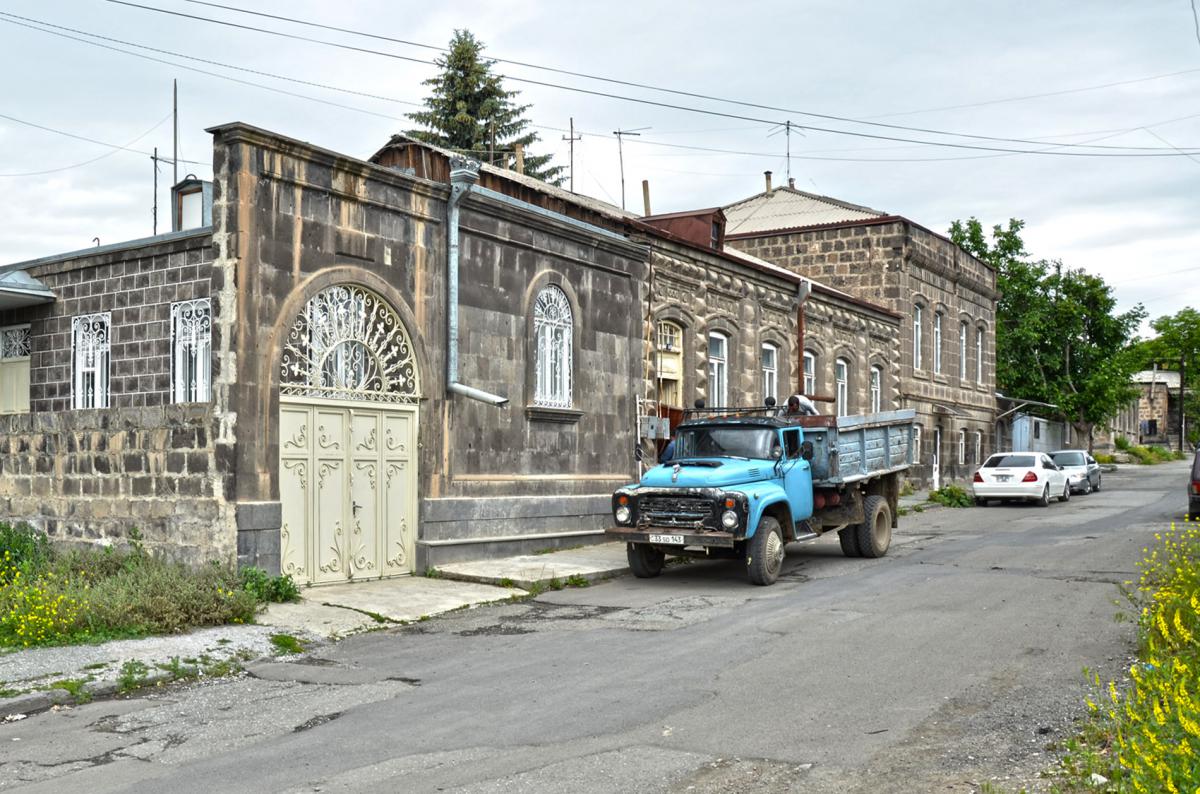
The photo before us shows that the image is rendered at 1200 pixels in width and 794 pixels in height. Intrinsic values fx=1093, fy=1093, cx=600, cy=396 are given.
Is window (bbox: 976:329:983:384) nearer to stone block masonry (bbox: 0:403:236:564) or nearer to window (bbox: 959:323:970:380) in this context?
window (bbox: 959:323:970:380)

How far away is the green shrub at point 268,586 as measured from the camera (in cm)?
1152

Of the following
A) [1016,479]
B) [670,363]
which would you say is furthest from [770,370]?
[1016,479]

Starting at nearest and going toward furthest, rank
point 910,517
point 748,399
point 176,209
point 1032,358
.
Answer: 1. point 176,209
2. point 748,399
3. point 910,517
4. point 1032,358

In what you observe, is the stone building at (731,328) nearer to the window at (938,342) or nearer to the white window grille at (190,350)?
the window at (938,342)

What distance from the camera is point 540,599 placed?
1294cm

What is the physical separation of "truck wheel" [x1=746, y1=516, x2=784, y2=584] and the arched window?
17857mm

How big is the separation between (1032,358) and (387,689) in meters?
45.8

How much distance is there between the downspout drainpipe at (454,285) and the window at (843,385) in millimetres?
16093

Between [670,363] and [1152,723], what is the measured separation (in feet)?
51.2

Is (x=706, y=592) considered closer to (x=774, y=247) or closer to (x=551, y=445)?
(x=551, y=445)

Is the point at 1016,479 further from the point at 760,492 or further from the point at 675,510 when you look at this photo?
the point at 675,510

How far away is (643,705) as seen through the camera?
766cm

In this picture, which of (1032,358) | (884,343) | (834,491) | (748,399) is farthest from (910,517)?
(1032,358)

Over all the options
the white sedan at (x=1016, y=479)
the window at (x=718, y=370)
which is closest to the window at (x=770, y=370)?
the window at (x=718, y=370)
